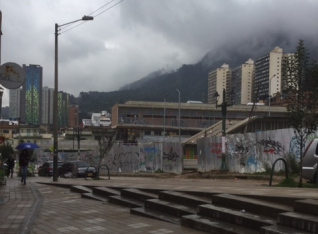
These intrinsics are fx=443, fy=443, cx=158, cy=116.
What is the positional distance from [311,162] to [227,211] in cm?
774

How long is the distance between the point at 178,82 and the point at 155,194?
130670 mm

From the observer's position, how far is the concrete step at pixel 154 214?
8205mm

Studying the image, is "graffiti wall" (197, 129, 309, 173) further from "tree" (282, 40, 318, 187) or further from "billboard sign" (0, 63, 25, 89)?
"billboard sign" (0, 63, 25, 89)

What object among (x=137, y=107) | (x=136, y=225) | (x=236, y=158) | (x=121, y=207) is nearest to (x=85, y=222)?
(x=136, y=225)

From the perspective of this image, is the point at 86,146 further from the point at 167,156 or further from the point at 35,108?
the point at 35,108

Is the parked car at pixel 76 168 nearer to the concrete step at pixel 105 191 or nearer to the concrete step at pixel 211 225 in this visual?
the concrete step at pixel 105 191

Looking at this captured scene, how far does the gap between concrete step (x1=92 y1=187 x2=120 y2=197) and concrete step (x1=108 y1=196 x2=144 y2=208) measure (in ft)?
1.44

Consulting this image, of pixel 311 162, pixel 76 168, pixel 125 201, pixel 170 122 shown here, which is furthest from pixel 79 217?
pixel 170 122

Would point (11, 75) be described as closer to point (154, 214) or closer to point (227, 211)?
point (154, 214)

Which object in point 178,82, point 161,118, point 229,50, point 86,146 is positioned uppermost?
point 229,50

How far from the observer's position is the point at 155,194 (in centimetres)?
1035

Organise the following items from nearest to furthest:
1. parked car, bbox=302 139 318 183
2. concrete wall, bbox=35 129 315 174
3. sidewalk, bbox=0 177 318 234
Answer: sidewalk, bbox=0 177 318 234 < parked car, bbox=302 139 318 183 < concrete wall, bbox=35 129 315 174

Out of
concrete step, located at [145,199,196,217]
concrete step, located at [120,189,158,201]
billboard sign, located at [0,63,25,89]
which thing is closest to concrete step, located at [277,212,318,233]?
concrete step, located at [145,199,196,217]

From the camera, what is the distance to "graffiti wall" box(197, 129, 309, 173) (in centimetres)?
1988
